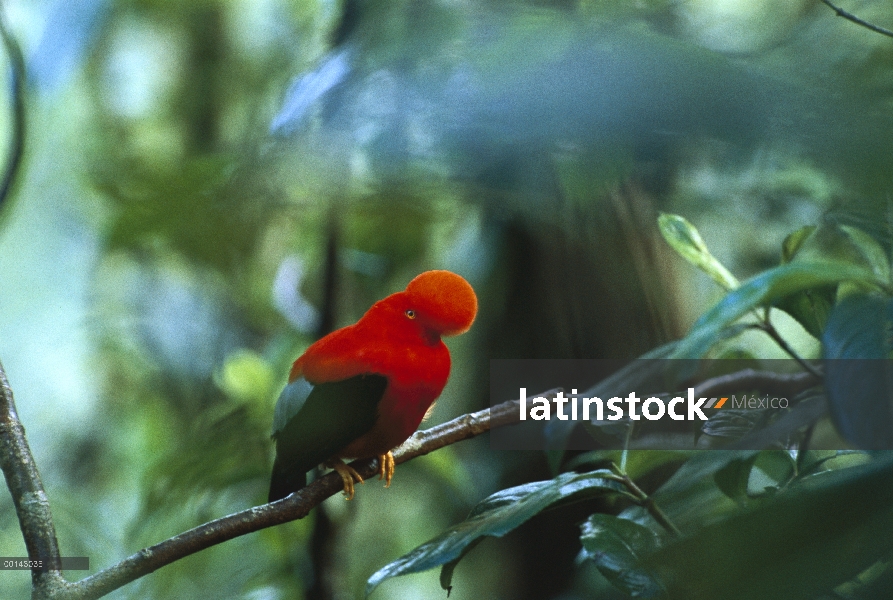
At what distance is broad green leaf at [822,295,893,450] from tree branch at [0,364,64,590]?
57 centimetres

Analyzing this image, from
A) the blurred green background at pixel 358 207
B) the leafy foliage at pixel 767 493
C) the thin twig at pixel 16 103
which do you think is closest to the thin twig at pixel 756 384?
the leafy foliage at pixel 767 493

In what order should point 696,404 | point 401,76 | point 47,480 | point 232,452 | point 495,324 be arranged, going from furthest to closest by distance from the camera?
1. point 47,480
2. point 495,324
3. point 232,452
4. point 696,404
5. point 401,76

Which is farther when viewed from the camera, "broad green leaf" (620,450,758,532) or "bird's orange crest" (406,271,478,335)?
"bird's orange crest" (406,271,478,335)

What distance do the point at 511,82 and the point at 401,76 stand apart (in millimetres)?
106

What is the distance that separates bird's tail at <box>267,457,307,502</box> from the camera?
0.66 m

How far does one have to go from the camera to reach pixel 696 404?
1.91 ft

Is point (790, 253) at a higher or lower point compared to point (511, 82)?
→ lower

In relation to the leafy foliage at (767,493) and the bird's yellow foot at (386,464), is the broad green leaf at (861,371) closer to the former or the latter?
the leafy foliage at (767,493)

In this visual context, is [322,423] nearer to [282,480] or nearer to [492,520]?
[282,480]

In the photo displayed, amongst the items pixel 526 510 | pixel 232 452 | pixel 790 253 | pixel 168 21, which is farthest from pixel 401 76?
pixel 168 21

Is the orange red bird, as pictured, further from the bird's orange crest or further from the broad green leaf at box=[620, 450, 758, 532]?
the broad green leaf at box=[620, 450, 758, 532]

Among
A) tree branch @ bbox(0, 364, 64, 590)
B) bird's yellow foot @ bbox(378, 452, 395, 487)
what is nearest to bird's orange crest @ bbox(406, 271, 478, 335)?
bird's yellow foot @ bbox(378, 452, 395, 487)

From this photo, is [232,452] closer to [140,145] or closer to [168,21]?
[140,145]

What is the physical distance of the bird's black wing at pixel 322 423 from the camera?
64 centimetres
